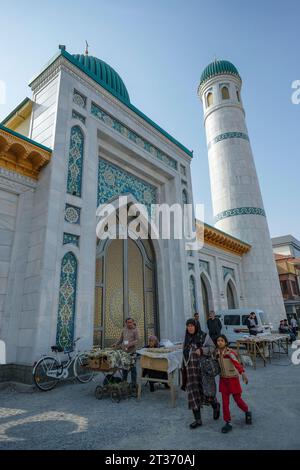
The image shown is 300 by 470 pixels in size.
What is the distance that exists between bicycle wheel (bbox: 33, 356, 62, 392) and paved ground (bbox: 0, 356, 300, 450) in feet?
0.53

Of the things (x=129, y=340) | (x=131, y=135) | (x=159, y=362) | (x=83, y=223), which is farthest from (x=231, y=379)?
(x=131, y=135)

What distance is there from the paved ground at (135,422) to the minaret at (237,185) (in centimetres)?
1133

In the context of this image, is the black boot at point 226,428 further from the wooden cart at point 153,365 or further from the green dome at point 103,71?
the green dome at point 103,71

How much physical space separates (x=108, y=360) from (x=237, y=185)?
14451 mm

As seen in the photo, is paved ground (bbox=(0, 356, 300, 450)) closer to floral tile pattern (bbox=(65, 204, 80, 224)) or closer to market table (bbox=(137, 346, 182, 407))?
market table (bbox=(137, 346, 182, 407))

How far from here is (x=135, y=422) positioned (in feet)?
10.4

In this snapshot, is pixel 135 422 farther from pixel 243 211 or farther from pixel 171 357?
pixel 243 211

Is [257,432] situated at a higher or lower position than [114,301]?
lower

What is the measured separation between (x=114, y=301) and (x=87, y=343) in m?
1.88

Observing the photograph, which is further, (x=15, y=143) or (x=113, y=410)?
(x=15, y=143)

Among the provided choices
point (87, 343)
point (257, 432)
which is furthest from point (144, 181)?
point (257, 432)

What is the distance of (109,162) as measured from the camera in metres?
8.25

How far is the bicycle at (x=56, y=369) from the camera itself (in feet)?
15.1
